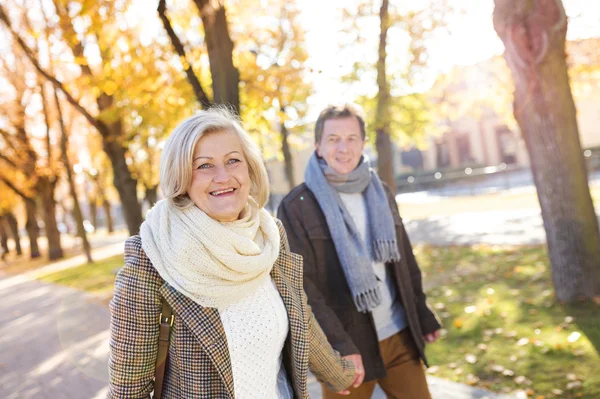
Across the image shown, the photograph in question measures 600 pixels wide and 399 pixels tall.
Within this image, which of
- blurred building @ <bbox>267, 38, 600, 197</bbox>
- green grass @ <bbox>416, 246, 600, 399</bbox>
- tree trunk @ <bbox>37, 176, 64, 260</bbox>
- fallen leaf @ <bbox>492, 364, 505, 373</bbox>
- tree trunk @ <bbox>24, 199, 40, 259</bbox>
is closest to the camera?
green grass @ <bbox>416, 246, 600, 399</bbox>

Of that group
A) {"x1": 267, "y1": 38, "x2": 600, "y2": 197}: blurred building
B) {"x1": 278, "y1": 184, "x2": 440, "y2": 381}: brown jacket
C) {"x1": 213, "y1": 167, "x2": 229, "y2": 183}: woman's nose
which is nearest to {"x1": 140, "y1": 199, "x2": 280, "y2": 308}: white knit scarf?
{"x1": 213, "y1": 167, "x2": 229, "y2": 183}: woman's nose

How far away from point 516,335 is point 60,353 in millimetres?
6047

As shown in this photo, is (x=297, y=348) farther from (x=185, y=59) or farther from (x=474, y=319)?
(x=185, y=59)

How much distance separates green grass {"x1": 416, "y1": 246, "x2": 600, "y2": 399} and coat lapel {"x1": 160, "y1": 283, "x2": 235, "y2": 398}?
3.13 meters

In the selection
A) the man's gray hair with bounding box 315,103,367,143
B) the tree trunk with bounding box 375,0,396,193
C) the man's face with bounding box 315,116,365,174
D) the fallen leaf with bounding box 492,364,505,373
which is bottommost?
the fallen leaf with bounding box 492,364,505,373

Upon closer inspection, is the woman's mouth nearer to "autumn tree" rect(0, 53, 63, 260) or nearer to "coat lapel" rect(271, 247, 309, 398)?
"coat lapel" rect(271, 247, 309, 398)

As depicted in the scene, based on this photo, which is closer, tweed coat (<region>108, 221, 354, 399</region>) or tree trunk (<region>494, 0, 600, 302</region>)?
tweed coat (<region>108, 221, 354, 399</region>)

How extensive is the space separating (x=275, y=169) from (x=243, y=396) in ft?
166

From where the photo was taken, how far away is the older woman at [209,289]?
1921mm

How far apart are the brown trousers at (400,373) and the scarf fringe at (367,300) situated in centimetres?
24

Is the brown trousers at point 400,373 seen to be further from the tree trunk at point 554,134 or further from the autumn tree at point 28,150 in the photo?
the autumn tree at point 28,150

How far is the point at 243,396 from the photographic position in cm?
205

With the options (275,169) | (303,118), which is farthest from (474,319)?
(275,169)

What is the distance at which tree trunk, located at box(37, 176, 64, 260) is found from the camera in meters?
26.7
